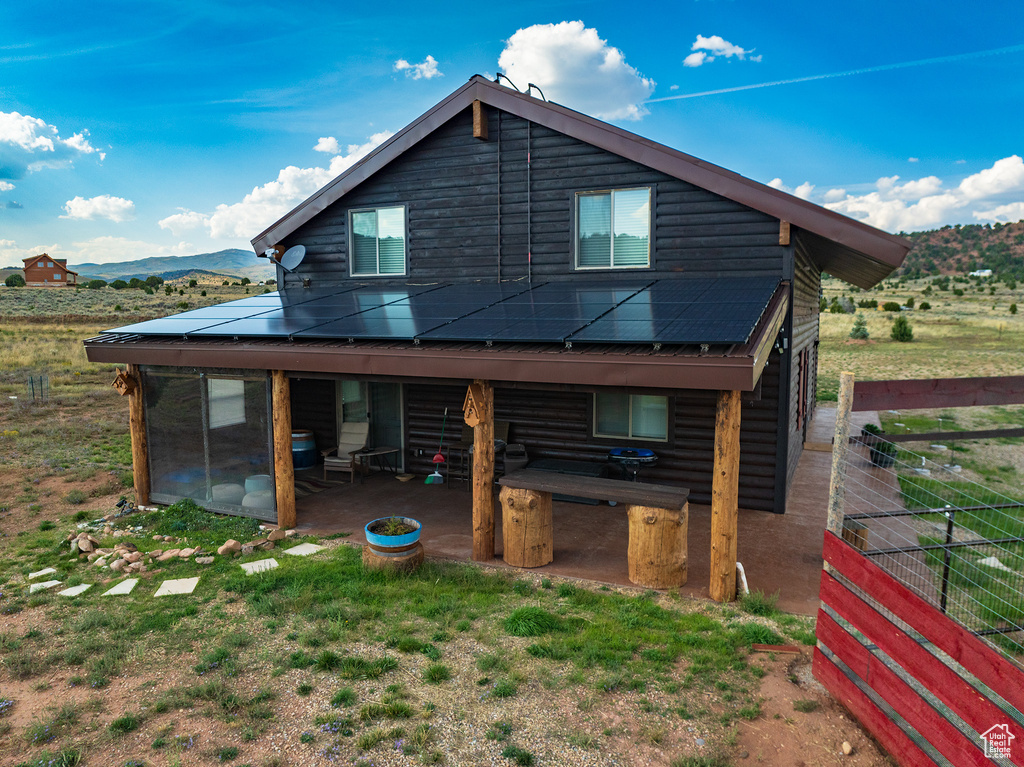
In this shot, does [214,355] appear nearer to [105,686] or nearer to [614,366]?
[105,686]

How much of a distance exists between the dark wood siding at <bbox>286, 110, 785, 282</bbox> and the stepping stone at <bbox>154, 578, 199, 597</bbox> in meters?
6.57

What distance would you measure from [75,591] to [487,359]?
5.06 m

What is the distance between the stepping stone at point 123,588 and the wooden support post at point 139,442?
321cm

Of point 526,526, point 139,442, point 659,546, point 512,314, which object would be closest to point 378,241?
point 512,314

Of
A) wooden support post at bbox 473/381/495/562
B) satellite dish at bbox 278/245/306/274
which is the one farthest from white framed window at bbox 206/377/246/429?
wooden support post at bbox 473/381/495/562

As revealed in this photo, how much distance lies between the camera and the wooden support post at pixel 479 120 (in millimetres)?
10500

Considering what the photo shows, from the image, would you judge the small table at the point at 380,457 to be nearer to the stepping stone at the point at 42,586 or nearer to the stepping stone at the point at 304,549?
the stepping stone at the point at 304,549

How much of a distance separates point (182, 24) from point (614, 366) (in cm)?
3671

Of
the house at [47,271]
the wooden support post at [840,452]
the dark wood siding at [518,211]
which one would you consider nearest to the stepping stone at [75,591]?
the dark wood siding at [518,211]

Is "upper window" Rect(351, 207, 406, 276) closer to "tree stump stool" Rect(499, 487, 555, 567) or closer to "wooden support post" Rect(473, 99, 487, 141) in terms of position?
"wooden support post" Rect(473, 99, 487, 141)

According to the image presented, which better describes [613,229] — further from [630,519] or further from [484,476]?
[630,519]

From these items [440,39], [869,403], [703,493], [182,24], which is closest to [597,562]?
[703,493]

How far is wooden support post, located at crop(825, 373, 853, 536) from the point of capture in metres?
4.37

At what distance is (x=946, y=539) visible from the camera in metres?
5.18
